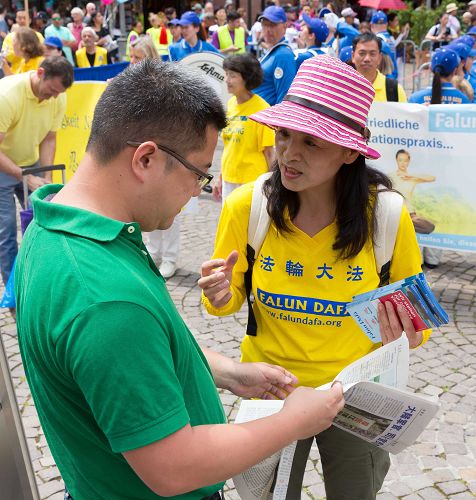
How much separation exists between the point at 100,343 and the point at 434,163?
4.92 metres

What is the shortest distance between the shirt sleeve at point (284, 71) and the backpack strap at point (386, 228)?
4586 millimetres

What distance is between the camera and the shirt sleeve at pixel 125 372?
1.19m

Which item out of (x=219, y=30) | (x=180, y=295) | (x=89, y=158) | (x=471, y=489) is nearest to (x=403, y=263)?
(x=89, y=158)

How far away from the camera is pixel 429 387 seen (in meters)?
4.32

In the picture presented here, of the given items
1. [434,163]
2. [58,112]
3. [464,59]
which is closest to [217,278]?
[434,163]

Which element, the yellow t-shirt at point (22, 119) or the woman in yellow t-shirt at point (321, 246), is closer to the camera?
the woman in yellow t-shirt at point (321, 246)

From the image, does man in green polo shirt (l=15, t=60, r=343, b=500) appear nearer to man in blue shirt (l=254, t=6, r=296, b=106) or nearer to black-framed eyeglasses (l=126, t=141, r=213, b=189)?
black-framed eyeglasses (l=126, t=141, r=213, b=189)

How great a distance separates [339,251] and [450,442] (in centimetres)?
202

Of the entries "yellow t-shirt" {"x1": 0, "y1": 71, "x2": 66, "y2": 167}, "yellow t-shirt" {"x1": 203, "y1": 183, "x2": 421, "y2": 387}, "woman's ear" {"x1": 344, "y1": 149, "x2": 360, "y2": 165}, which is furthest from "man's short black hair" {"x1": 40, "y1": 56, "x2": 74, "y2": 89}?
"woman's ear" {"x1": 344, "y1": 149, "x2": 360, "y2": 165}

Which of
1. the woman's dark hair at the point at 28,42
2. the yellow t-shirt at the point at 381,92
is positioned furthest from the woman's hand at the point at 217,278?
the woman's dark hair at the point at 28,42

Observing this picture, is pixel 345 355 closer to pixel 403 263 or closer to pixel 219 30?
pixel 403 263

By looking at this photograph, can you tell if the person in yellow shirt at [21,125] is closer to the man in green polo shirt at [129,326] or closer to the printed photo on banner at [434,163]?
the printed photo on banner at [434,163]

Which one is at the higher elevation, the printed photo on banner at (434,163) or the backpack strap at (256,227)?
the backpack strap at (256,227)

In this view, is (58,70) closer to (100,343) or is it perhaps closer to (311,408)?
(311,408)
